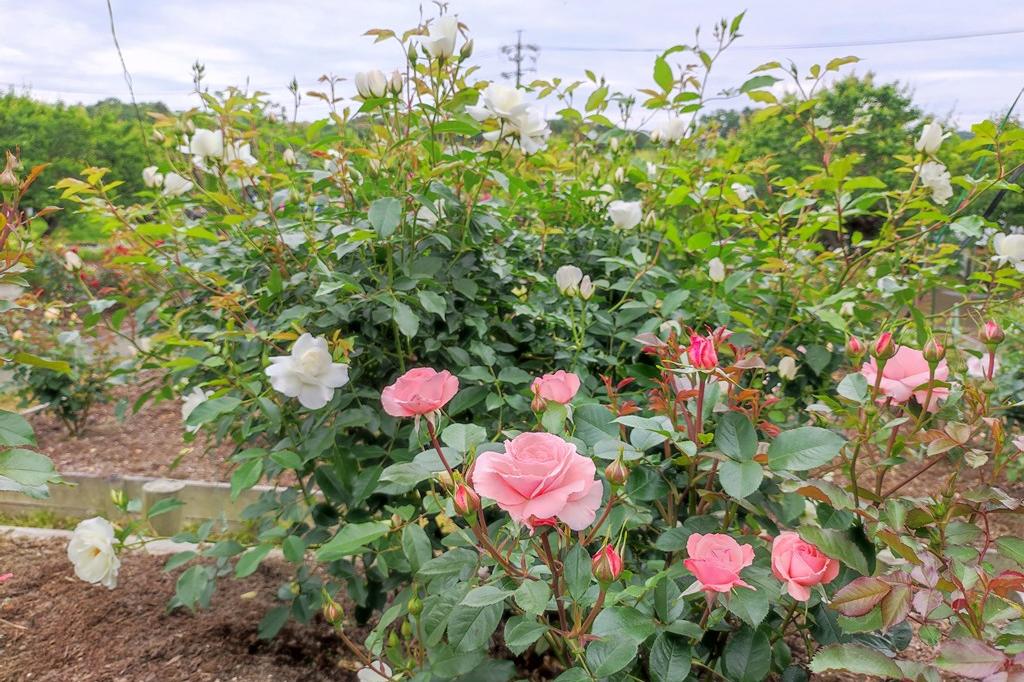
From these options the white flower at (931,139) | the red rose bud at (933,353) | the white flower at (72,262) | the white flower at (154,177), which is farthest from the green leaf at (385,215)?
the white flower at (931,139)

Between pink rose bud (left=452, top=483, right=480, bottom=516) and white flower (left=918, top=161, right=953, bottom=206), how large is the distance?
123 cm

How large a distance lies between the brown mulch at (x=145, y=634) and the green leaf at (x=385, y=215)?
3.00ft

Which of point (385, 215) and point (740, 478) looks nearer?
point (740, 478)

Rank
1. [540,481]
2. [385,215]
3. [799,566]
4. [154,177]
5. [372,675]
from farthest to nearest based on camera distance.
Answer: [154,177] < [385,215] < [372,675] < [799,566] < [540,481]

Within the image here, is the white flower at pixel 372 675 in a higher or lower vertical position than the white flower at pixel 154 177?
lower

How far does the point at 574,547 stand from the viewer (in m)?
0.77

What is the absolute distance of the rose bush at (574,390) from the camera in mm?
785

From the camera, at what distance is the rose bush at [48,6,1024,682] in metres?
0.78

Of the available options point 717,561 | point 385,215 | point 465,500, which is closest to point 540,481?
point 465,500

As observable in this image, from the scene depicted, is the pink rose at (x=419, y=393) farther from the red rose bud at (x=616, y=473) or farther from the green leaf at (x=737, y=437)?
the green leaf at (x=737, y=437)

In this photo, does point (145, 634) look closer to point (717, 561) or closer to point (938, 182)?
point (717, 561)

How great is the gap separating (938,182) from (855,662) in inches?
42.8

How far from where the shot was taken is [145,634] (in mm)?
1604

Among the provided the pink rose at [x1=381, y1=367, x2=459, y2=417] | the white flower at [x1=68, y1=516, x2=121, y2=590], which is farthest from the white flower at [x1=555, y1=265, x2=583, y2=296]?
the white flower at [x1=68, y1=516, x2=121, y2=590]
